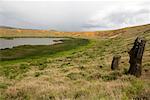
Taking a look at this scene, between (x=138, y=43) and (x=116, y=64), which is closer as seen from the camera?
(x=138, y=43)

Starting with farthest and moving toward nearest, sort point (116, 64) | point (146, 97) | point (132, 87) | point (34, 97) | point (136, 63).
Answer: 1. point (116, 64)
2. point (136, 63)
3. point (132, 87)
4. point (34, 97)
5. point (146, 97)

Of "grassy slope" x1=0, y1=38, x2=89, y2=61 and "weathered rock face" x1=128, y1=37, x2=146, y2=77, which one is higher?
"weathered rock face" x1=128, y1=37, x2=146, y2=77

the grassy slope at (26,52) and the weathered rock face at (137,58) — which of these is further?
the grassy slope at (26,52)

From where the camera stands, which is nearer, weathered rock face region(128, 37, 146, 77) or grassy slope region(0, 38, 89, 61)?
weathered rock face region(128, 37, 146, 77)

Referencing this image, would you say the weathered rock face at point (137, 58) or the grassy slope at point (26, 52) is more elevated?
the weathered rock face at point (137, 58)

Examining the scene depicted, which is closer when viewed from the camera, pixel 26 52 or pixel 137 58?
pixel 137 58

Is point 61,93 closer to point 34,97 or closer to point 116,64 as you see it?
point 34,97

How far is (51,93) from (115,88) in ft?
7.01

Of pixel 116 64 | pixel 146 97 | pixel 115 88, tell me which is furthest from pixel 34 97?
pixel 116 64

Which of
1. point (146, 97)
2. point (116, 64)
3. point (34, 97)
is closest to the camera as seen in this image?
point (146, 97)

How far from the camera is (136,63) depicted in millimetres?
14570

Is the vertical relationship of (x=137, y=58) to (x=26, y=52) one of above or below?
above

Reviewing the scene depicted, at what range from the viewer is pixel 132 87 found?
930cm

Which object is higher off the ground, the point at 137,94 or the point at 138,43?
the point at 138,43
